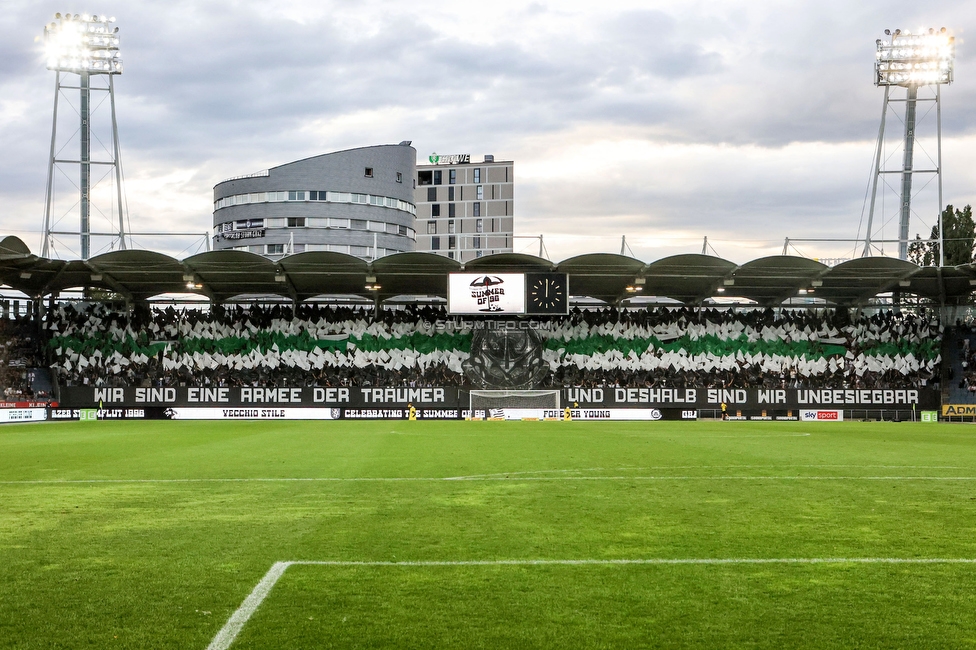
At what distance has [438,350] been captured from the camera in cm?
5622

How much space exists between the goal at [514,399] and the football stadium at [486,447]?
208 millimetres

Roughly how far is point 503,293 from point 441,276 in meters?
5.27

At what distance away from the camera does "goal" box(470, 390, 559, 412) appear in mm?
50844

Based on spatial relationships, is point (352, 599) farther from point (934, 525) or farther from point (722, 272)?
point (722, 272)

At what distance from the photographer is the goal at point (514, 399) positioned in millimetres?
50844

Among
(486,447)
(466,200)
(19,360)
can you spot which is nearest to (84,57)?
(19,360)

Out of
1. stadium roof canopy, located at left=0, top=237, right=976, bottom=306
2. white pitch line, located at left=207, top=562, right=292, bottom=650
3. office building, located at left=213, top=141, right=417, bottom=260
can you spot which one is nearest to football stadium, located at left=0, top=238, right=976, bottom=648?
white pitch line, located at left=207, top=562, right=292, bottom=650

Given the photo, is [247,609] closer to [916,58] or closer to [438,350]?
[438,350]

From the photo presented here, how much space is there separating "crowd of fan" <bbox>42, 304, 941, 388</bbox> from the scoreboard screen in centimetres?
533

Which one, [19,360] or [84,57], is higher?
[84,57]

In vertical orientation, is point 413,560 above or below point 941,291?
below

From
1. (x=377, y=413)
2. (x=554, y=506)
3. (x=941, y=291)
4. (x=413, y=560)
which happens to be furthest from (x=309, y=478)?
(x=941, y=291)

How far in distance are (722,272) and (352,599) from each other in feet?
157

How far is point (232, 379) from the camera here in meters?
53.0
